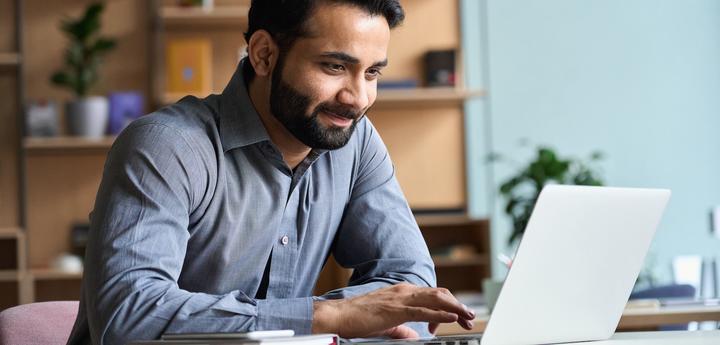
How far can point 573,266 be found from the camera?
1.38 metres

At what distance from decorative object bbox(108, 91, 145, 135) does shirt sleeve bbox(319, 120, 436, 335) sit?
323 cm

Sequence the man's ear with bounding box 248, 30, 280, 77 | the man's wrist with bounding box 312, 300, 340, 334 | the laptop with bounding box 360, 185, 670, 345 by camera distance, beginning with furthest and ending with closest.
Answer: the man's ear with bounding box 248, 30, 280, 77 → the man's wrist with bounding box 312, 300, 340, 334 → the laptop with bounding box 360, 185, 670, 345

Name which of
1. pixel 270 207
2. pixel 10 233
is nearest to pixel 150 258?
pixel 270 207

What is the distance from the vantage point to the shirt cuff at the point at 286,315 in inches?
55.4

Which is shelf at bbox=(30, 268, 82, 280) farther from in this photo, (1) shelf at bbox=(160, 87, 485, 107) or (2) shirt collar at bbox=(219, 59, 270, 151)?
(2) shirt collar at bbox=(219, 59, 270, 151)

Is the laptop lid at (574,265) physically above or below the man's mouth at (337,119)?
below

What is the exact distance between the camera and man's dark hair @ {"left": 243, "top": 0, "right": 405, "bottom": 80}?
166 centimetres

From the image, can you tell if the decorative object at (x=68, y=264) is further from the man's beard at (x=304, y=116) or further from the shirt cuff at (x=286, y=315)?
the shirt cuff at (x=286, y=315)

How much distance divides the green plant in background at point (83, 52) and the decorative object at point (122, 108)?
13 cm

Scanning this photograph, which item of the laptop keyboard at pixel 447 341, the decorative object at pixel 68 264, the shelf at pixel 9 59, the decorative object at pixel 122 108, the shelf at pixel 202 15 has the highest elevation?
the shelf at pixel 202 15

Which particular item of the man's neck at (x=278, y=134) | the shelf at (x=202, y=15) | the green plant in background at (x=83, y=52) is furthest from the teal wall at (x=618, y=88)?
the man's neck at (x=278, y=134)

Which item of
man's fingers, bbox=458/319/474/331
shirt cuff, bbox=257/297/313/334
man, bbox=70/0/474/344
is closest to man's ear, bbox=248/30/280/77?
man, bbox=70/0/474/344

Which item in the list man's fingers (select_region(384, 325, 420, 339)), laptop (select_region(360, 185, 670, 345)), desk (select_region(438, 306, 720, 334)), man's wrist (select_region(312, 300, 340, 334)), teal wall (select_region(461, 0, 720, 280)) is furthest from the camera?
teal wall (select_region(461, 0, 720, 280))

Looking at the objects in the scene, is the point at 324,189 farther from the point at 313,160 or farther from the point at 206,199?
the point at 206,199
